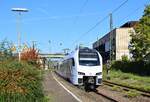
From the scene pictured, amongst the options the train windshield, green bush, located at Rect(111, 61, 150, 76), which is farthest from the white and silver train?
green bush, located at Rect(111, 61, 150, 76)

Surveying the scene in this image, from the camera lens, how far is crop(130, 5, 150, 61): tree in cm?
6787

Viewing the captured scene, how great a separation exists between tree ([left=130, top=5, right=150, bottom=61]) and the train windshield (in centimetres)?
3336

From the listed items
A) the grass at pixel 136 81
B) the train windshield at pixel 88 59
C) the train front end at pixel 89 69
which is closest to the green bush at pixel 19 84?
the train front end at pixel 89 69

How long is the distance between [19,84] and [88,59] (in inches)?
763

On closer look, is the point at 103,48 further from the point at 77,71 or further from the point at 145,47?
the point at 77,71

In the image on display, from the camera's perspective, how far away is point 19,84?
1555 centimetres

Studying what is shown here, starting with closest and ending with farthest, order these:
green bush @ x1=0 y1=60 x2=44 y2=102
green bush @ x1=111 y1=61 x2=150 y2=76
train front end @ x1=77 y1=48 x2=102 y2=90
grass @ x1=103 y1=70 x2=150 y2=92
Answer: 1. green bush @ x1=0 y1=60 x2=44 y2=102
2. train front end @ x1=77 y1=48 x2=102 y2=90
3. grass @ x1=103 y1=70 x2=150 y2=92
4. green bush @ x1=111 y1=61 x2=150 y2=76

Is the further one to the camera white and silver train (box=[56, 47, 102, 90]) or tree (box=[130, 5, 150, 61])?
tree (box=[130, 5, 150, 61])

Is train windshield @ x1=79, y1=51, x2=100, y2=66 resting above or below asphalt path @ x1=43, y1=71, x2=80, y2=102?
above

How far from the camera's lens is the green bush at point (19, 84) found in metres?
15.2

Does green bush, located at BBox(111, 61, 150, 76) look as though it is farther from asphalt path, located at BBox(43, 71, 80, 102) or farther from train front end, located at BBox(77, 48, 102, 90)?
asphalt path, located at BBox(43, 71, 80, 102)

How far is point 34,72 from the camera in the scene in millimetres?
16484

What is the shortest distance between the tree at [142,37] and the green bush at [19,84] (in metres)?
52.5

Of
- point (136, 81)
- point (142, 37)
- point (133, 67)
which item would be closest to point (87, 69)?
point (136, 81)
